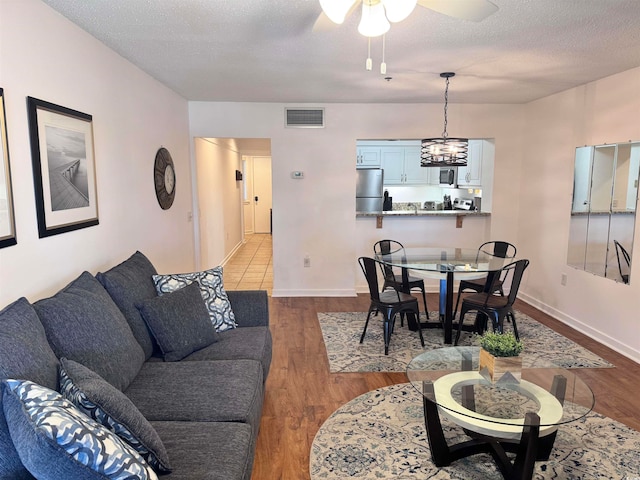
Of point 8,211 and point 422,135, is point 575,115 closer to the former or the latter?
point 422,135

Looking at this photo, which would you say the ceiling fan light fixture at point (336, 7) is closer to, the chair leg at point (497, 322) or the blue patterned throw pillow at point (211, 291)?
the blue patterned throw pillow at point (211, 291)

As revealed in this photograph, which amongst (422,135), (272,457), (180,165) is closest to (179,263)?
(180,165)

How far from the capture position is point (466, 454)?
234 centimetres

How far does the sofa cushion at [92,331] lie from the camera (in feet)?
6.02

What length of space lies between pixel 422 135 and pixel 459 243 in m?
1.53

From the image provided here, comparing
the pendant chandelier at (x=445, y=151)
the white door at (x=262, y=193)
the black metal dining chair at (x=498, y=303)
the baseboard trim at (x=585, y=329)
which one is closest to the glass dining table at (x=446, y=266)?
the black metal dining chair at (x=498, y=303)

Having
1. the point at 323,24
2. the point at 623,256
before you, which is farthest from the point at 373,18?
the point at 623,256

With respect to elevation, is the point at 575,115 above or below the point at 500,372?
above

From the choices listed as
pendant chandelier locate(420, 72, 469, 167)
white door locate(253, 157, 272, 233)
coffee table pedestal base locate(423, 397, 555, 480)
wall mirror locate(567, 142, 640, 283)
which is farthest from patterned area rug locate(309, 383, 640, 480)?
white door locate(253, 157, 272, 233)

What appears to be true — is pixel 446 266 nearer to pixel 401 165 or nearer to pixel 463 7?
pixel 463 7

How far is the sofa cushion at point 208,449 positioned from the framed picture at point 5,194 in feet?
3.55

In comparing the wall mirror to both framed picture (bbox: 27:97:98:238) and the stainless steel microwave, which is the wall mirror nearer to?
the stainless steel microwave

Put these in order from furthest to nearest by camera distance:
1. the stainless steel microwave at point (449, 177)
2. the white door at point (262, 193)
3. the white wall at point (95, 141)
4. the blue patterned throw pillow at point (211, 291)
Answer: the white door at point (262, 193)
the stainless steel microwave at point (449, 177)
the blue patterned throw pillow at point (211, 291)
the white wall at point (95, 141)

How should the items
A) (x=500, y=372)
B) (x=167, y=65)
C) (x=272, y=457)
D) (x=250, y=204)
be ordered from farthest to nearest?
(x=250, y=204) → (x=167, y=65) → (x=272, y=457) → (x=500, y=372)
